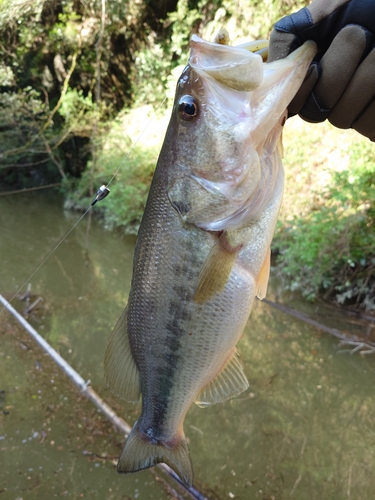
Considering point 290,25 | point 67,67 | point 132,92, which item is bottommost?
point 132,92

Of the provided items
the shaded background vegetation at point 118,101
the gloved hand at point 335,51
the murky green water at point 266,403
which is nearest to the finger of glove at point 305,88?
the gloved hand at point 335,51

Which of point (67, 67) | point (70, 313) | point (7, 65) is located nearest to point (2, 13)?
point (7, 65)

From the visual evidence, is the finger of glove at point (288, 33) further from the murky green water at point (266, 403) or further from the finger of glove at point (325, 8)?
the murky green water at point (266, 403)

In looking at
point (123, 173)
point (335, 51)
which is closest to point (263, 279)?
point (335, 51)

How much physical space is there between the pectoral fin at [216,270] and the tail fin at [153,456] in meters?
0.75

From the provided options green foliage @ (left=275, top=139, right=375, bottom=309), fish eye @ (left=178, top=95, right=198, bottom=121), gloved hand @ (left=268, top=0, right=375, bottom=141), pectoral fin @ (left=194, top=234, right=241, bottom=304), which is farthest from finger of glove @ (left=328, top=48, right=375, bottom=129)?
green foliage @ (left=275, top=139, right=375, bottom=309)

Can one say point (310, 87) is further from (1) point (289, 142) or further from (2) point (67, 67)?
(2) point (67, 67)

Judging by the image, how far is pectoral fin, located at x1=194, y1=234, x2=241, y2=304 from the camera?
4.50 ft

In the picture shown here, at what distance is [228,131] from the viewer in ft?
4.36

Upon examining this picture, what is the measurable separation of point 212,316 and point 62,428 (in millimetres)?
2398

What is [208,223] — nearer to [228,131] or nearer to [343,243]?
[228,131]

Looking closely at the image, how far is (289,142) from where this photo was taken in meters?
6.73

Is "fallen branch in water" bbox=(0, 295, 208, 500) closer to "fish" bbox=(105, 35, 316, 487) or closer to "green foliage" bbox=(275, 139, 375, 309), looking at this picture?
"fish" bbox=(105, 35, 316, 487)

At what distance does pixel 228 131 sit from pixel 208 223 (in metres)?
0.34
